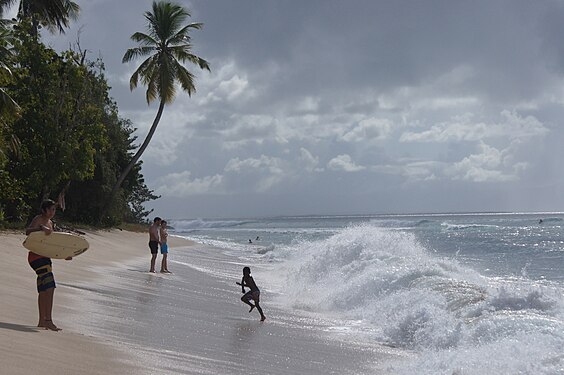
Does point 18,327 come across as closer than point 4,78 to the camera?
Yes

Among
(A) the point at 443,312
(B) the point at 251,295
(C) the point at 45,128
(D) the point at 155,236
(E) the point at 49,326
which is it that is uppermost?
(C) the point at 45,128

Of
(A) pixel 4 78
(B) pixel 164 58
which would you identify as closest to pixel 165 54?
(B) pixel 164 58

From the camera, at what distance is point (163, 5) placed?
37000mm

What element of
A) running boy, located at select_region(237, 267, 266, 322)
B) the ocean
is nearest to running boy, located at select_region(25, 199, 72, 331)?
the ocean

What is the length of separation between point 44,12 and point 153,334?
74.7 ft

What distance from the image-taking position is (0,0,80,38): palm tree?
26984mm

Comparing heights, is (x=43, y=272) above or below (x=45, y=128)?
below

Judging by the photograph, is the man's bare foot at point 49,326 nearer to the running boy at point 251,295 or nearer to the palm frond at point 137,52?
the running boy at point 251,295

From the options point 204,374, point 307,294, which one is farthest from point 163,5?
point 204,374

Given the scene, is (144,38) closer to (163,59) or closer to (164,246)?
(163,59)

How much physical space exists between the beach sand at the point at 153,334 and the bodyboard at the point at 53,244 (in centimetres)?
86

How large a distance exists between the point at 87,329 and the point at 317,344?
3.37 metres

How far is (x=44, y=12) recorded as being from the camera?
27578 mm

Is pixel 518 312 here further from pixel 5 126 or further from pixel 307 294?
pixel 5 126
